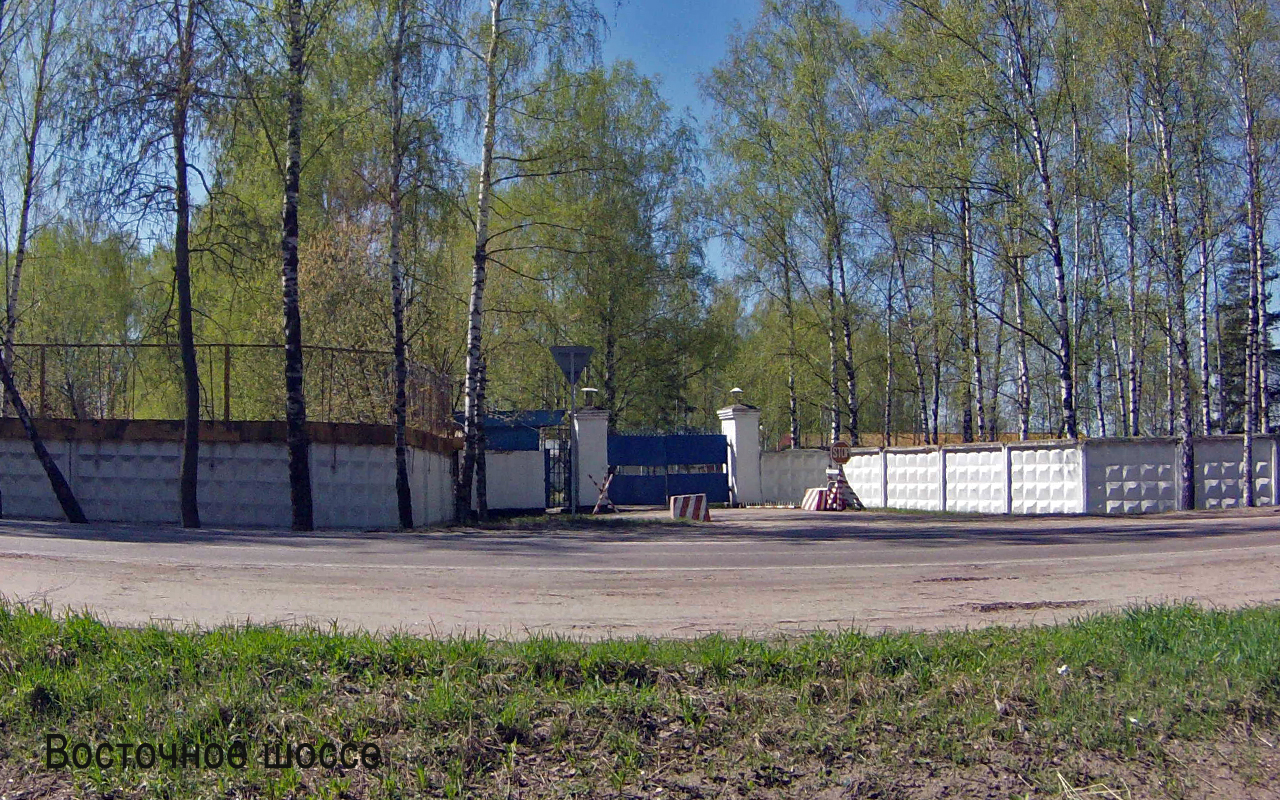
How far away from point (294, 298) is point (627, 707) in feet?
40.3

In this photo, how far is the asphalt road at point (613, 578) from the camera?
7.54m

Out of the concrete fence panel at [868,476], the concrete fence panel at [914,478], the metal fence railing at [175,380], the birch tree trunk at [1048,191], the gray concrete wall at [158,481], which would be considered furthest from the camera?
the concrete fence panel at [868,476]

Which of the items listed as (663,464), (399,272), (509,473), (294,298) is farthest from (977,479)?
(294,298)

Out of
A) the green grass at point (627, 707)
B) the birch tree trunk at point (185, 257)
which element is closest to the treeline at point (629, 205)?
the birch tree trunk at point (185, 257)

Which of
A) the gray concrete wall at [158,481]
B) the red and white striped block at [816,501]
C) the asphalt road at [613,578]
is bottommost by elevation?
the red and white striped block at [816,501]

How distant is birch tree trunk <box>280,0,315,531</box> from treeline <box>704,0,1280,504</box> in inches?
595

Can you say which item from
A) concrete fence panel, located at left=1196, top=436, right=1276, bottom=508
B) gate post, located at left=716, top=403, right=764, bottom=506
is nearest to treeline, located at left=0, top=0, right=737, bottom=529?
gate post, located at left=716, top=403, right=764, bottom=506

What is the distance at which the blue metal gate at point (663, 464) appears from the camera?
99.7ft

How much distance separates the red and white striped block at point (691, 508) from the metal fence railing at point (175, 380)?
580cm

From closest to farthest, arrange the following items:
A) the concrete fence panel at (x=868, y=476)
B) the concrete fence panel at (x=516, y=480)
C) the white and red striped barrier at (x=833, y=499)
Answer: the white and red striped barrier at (x=833, y=499) < the concrete fence panel at (x=516, y=480) < the concrete fence panel at (x=868, y=476)

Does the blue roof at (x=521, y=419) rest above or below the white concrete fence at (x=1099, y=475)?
above

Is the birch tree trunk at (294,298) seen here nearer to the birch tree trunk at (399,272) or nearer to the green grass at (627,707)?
the birch tree trunk at (399,272)

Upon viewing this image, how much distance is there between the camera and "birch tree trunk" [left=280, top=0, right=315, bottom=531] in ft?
51.1

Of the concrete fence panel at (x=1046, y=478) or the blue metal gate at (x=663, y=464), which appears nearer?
the concrete fence panel at (x=1046, y=478)
